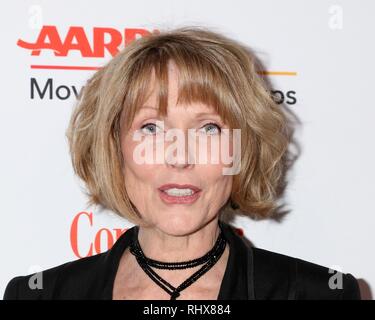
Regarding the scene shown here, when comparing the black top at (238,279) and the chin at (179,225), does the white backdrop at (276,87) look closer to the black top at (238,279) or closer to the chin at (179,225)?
the black top at (238,279)

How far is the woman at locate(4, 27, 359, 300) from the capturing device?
5.02ft

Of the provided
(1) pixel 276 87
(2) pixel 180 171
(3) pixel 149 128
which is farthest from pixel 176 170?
(1) pixel 276 87

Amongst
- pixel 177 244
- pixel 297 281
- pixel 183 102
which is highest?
pixel 183 102

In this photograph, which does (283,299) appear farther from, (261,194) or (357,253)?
(357,253)

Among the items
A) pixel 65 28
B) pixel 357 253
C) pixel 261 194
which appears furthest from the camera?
pixel 357 253

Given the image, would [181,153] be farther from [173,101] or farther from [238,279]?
[238,279]

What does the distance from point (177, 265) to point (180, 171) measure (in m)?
0.27

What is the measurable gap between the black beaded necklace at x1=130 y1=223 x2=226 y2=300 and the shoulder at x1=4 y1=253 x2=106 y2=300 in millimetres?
129

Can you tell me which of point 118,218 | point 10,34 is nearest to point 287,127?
point 118,218

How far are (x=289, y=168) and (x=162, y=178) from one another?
2.09 ft

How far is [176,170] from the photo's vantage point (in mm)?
1513

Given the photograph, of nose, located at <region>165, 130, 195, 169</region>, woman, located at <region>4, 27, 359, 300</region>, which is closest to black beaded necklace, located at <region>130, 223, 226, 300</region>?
woman, located at <region>4, 27, 359, 300</region>

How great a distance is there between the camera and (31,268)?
1.92 meters

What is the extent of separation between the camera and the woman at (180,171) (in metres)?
1.53
